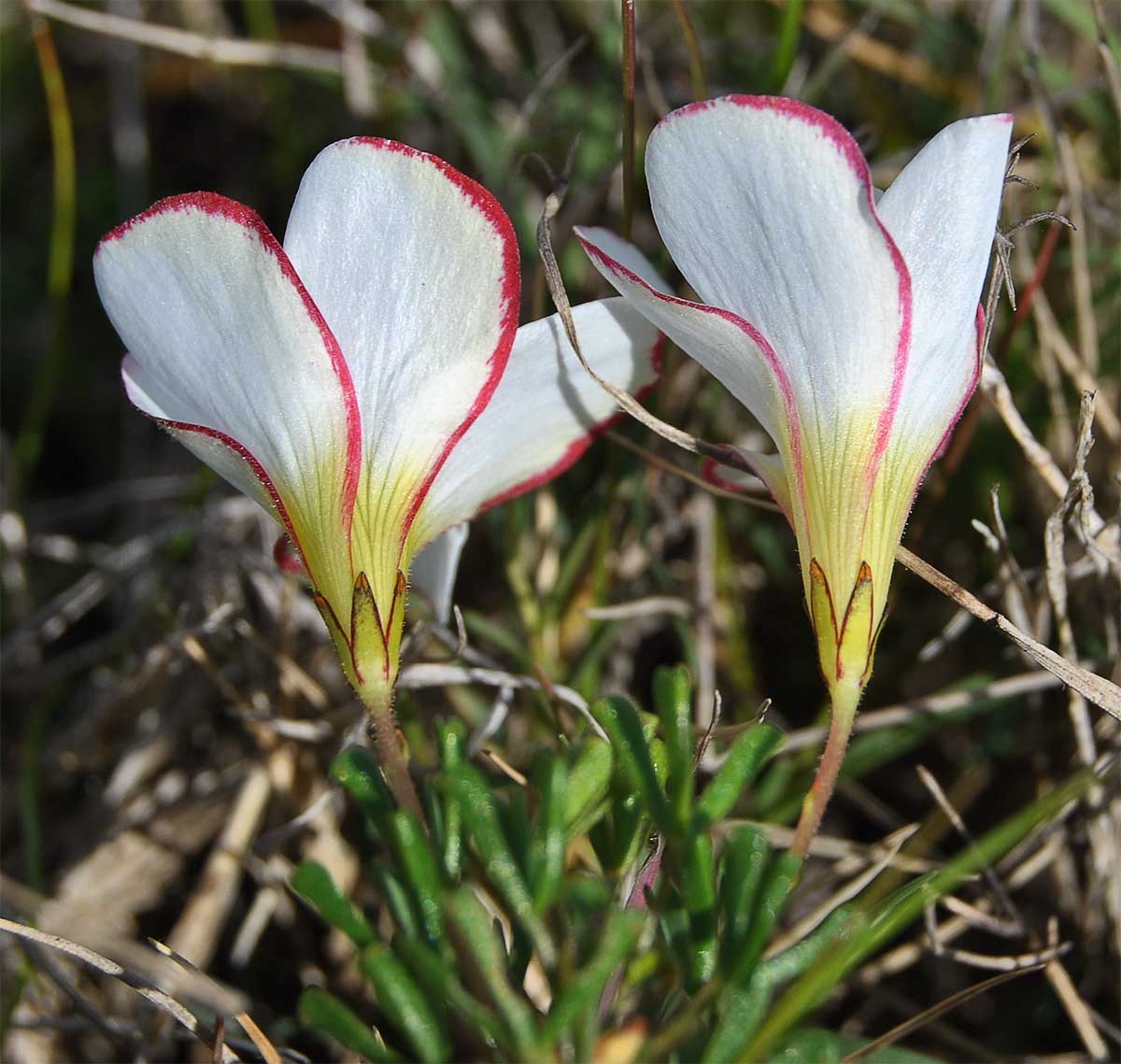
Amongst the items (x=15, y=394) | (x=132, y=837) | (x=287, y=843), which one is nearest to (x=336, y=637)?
(x=287, y=843)

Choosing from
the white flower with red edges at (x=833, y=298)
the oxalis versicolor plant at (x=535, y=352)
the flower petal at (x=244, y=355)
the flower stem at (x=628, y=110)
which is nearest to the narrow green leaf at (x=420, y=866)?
the oxalis versicolor plant at (x=535, y=352)

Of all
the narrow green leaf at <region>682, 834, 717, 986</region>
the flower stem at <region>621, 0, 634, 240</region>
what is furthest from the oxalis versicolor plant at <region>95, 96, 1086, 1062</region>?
the flower stem at <region>621, 0, 634, 240</region>

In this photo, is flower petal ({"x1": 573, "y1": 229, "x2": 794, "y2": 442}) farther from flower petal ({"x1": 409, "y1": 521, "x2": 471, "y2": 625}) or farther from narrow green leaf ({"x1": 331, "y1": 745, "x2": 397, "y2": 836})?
narrow green leaf ({"x1": 331, "y1": 745, "x2": 397, "y2": 836})

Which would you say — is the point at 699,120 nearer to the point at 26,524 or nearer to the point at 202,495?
the point at 202,495

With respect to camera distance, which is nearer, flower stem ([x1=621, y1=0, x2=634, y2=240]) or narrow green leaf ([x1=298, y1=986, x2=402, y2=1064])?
narrow green leaf ([x1=298, y1=986, x2=402, y2=1064])

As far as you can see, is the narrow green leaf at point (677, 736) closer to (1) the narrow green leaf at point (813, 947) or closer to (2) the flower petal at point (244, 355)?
(1) the narrow green leaf at point (813, 947)

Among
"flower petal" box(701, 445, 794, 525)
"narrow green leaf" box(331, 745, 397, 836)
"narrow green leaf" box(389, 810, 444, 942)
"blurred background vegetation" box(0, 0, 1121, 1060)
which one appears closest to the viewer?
"narrow green leaf" box(389, 810, 444, 942)

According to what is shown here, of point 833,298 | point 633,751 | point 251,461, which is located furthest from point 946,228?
point 251,461
